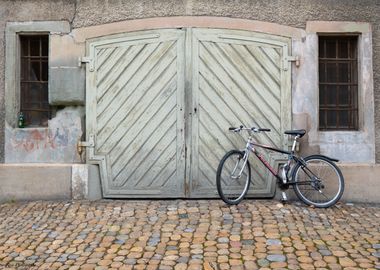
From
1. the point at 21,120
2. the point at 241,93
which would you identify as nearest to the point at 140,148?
the point at 241,93

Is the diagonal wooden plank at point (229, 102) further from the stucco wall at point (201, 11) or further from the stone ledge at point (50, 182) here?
the stone ledge at point (50, 182)

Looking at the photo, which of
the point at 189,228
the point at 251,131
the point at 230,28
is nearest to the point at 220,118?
the point at 251,131

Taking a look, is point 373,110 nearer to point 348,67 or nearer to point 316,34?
point 348,67

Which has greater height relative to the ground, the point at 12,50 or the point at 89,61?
the point at 12,50

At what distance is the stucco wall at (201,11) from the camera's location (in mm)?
6570

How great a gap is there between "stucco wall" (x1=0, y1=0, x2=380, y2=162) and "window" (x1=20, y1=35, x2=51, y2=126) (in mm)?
322

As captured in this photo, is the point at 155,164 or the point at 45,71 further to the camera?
the point at 45,71

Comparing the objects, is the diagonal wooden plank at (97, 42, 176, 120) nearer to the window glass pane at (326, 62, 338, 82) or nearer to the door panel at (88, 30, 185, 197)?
the door panel at (88, 30, 185, 197)

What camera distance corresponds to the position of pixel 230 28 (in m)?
6.54

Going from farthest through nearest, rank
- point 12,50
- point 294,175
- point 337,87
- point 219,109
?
point 337,87, point 12,50, point 219,109, point 294,175

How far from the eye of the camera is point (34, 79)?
22.5ft

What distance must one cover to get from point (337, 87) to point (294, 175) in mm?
1683

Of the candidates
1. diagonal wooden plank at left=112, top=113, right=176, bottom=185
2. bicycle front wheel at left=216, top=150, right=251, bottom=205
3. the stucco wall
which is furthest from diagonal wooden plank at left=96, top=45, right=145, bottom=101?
bicycle front wheel at left=216, top=150, right=251, bottom=205

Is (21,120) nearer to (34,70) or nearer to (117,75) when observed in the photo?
(34,70)
